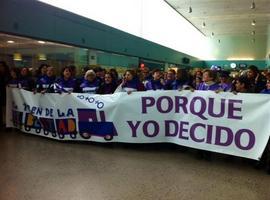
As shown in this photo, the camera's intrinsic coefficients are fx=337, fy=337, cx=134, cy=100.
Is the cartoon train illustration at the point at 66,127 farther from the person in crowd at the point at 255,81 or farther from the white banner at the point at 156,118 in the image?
the person in crowd at the point at 255,81

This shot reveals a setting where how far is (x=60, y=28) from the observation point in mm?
10023

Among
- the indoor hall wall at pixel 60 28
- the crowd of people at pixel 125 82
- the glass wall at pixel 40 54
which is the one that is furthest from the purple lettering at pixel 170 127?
the glass wall at pixel 40 54

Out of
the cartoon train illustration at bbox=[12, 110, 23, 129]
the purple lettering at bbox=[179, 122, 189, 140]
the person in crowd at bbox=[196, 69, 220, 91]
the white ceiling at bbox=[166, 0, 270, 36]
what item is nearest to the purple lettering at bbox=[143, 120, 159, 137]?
the purple lettering at bbox=[179, 122, 189, 140]

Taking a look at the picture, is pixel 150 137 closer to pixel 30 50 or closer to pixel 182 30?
pixel 30 50

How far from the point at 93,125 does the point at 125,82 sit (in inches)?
41.5

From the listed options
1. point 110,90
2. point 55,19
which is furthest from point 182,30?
point 110,90

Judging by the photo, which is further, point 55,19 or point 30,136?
point 55,19

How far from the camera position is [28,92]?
704 centimetres

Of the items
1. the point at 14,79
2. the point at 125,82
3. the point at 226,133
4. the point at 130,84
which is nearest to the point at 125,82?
the point at 125,82

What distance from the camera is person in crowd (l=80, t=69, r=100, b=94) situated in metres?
6.82

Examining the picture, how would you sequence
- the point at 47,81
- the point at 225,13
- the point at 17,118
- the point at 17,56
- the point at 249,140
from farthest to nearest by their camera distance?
the point at 225,13, the point at 17,56, the point at 47,81, the point at 17,118, the point at 249,140

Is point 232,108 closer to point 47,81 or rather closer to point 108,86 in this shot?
point 108,86

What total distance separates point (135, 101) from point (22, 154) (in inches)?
83.2

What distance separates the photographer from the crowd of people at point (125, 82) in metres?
6.02
